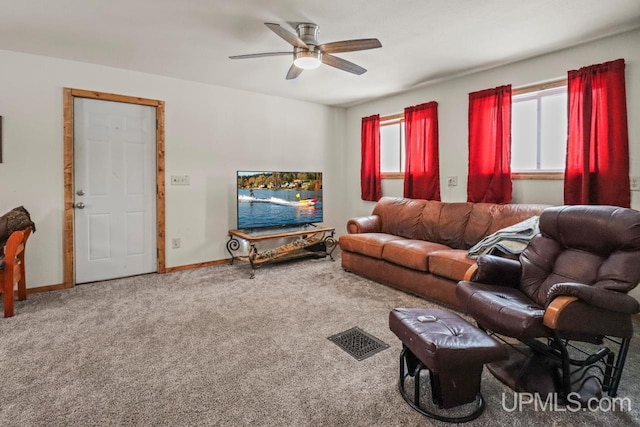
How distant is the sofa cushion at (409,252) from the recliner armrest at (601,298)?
4.81 ft

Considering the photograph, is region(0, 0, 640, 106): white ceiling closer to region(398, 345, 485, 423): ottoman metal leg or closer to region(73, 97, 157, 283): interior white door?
region(73, 97, 157, 283): interior white door

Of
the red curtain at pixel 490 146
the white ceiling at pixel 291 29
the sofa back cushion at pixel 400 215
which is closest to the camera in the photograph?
the white ceiling at pixel 291 29

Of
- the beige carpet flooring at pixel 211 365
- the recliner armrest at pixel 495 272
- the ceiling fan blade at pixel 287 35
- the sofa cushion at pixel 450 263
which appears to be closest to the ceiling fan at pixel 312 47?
the ceiling fan blade at pixel 287 35

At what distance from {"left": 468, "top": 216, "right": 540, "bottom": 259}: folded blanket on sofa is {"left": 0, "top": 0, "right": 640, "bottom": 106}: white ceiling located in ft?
5.24

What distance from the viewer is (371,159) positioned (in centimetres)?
523

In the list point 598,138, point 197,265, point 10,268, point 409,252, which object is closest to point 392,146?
point 409,252

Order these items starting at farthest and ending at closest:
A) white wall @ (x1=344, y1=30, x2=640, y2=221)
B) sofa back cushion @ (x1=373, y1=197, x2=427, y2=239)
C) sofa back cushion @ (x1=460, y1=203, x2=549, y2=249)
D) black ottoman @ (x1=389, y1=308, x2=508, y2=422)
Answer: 1. sofa back cushion @ (x1=373, y1=197, x2=427, y2=239)
2. sofa back cushion @ (x1=460, y1=203, x2=549, y2=249)
3. white wall @ (x1=344, y1=30, x2=640, y2=221)
4. black ottoman @ (x1=389, y1=308, x2=508, y2=422)

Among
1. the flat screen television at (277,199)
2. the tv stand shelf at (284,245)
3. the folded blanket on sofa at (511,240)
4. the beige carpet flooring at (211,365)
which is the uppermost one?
the flat screen television at (277,199)

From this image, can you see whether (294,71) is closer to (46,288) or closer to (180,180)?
(180,180)

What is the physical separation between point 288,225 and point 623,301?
3615mm

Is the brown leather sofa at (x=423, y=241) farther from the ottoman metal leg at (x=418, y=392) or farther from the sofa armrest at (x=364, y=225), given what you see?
the ottoman metal leg at (x=418, y=392)

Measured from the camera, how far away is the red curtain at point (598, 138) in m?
2.82

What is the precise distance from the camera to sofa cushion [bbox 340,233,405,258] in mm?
3721

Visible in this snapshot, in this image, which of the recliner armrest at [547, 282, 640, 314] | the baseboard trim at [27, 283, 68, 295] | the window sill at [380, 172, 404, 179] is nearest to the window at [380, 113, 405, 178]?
the window sill at [380, 172, 404, 179]
